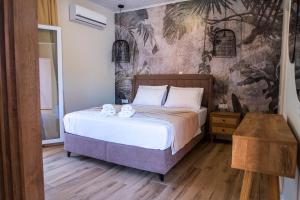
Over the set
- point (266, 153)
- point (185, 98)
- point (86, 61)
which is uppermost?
point (86, 61)

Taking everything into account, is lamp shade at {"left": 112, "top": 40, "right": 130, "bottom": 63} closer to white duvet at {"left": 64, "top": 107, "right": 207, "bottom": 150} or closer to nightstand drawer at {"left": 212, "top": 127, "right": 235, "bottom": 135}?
white duvet at {"left": 64, "top": 107, "right": 207, "bottom": 150}

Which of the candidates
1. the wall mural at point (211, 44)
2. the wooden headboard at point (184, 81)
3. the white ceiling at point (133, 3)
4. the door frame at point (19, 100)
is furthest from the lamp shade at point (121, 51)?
the door frame at point (19, 100)

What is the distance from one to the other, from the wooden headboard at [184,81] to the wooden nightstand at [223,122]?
0.24 m

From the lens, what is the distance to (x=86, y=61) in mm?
4543

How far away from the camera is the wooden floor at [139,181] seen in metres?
2.22

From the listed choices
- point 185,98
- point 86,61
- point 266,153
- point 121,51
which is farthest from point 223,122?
point 86,61

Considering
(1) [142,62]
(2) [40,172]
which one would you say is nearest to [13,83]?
(2) [40,172]

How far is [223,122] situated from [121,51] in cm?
280

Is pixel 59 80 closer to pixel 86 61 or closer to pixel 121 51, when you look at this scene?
pixel 86 61

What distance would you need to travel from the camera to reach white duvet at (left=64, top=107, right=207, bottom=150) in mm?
2475

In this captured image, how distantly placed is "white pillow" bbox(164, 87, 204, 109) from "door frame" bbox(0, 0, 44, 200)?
3274mm

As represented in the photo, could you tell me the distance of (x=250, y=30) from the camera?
388 centimetres

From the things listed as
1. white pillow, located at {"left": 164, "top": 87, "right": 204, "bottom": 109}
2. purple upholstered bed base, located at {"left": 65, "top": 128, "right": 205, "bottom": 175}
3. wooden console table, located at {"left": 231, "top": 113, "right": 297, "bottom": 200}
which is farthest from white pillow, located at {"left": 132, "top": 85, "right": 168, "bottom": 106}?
wooden console table, located at {"left": 231, "top": 113, "right": 297, "bottom": 200}

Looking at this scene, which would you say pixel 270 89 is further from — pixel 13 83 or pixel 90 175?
pixel 13 83
